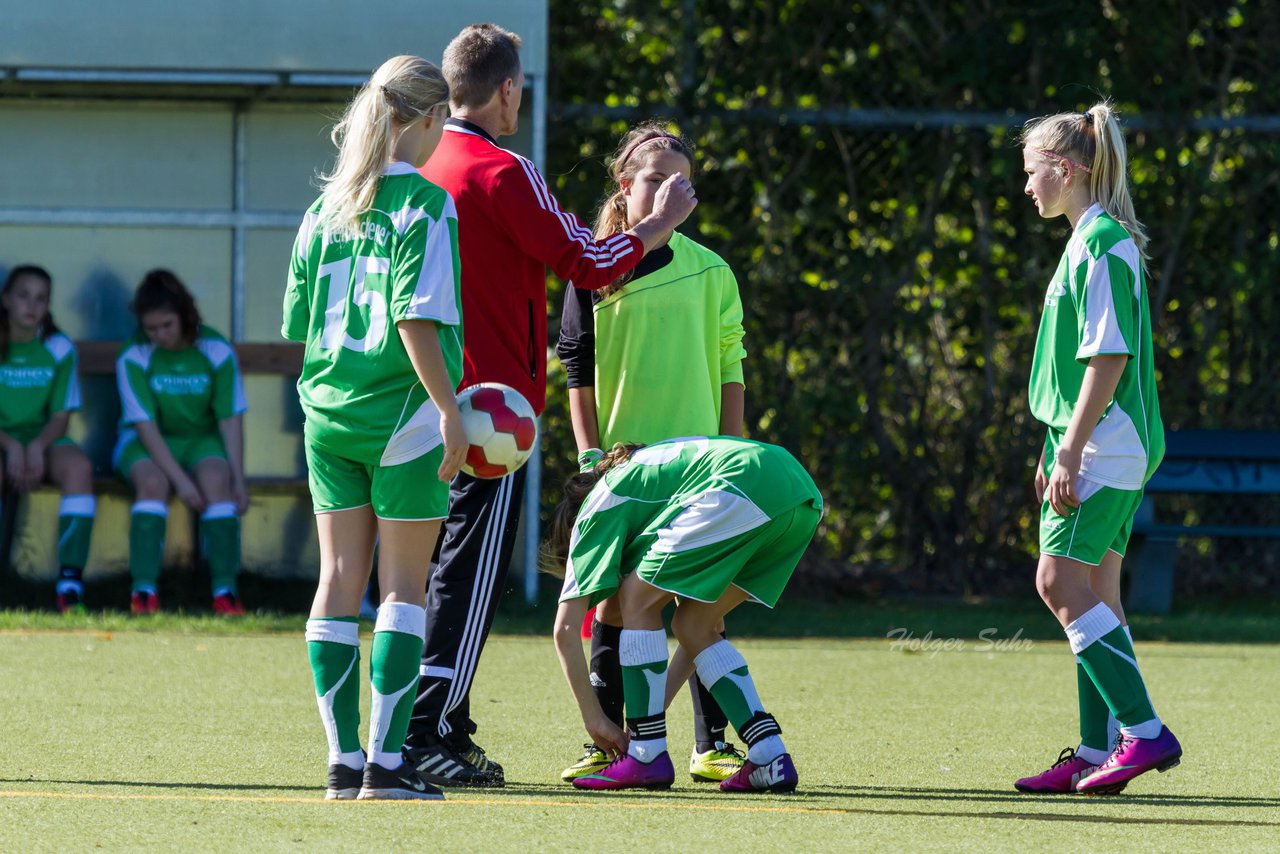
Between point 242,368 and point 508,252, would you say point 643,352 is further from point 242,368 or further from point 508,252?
point 242,368

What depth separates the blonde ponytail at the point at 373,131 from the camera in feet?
12.5

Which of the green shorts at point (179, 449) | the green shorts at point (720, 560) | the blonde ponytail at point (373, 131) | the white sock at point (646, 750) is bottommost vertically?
the white sock at point (646, 750)

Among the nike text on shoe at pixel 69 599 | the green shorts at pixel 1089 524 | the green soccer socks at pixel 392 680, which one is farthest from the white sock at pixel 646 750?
the nike text on shoe at pixel 69 599

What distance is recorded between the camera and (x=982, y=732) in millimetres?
5289

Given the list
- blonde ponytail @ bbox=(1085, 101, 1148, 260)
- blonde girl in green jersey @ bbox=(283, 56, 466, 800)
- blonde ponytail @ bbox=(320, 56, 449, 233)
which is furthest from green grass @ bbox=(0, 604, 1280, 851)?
blonde ponytail @ bbox=(1085, 101, 1148, 260)

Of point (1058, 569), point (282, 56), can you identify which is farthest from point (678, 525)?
point (282, 56)

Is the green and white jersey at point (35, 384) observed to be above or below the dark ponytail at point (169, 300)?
below

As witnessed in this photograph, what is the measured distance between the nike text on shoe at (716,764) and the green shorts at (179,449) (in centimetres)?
474

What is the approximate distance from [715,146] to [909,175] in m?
1.07

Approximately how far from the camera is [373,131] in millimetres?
3816

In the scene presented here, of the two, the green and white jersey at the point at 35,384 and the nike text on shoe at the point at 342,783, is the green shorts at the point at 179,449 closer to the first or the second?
the green and white jersey at the point at 35,384

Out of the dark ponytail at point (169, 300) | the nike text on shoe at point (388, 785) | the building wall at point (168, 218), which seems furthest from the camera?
the building wall at point (168, 218)
